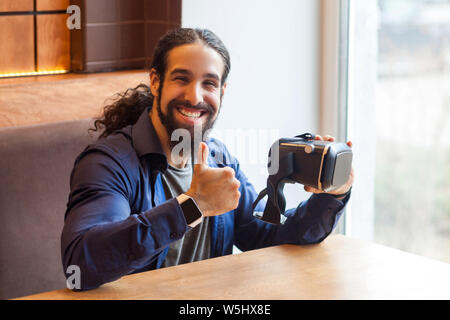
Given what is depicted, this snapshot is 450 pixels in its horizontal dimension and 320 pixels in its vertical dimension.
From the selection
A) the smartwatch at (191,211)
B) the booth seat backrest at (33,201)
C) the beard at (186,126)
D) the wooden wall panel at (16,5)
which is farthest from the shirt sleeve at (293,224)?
the wooden wall panel at (16,5)

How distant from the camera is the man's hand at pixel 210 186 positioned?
1.30 m

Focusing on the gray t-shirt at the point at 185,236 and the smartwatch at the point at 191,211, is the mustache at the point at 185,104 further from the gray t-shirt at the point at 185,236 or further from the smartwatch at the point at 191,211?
the smartwatch at the point at 191,211

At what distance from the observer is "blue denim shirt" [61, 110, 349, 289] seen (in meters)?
1.25

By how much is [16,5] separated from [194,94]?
31.1 inches

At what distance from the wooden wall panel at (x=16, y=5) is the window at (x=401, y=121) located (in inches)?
45.0

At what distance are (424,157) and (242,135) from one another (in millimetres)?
630

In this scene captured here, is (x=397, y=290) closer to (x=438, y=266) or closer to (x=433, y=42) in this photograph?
(x=438, y=266)

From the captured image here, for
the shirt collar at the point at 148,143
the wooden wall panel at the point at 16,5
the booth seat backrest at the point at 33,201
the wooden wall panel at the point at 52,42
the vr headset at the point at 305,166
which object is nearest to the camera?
the vr headset at the point at 305,166

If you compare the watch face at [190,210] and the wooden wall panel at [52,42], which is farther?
the wooden wall panel at [52,42]

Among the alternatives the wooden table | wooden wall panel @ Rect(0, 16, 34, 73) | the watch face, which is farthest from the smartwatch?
wooden wall panel @ Rect(0, 16, 34, 73)

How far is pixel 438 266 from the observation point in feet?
4.65
